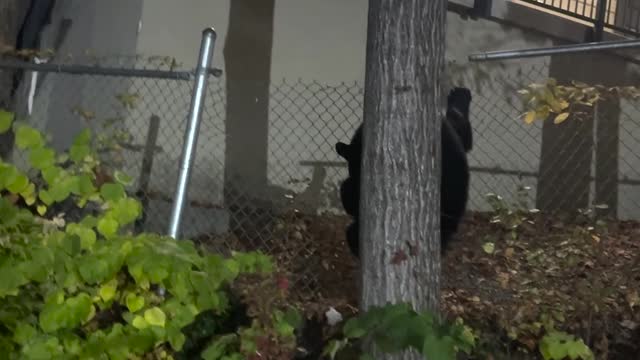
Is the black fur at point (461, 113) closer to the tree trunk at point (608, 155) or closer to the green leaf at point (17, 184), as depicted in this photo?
the tree trunk at point (608, 155)

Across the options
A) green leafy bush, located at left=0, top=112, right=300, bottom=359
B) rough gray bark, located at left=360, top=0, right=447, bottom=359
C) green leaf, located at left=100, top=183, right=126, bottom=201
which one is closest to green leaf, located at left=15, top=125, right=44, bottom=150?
green leafy bush, located at left=0, top=112, right=300, bottom=359

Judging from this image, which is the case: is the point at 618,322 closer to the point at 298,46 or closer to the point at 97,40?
the point at 298,46

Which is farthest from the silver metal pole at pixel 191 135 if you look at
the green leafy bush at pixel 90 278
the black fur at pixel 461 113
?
the black fur at pixel 461 113

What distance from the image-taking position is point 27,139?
3.84 meters

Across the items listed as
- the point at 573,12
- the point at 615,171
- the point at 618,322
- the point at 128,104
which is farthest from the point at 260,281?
the point at 573,12

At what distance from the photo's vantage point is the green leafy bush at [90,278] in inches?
144

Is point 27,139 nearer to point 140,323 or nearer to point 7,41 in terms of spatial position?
point 140,323

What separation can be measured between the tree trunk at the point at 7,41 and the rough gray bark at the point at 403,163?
11.1ft

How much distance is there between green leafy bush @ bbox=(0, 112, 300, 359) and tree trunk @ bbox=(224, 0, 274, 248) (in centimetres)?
240

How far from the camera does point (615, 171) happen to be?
7.34 m

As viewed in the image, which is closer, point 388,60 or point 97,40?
point 388,60

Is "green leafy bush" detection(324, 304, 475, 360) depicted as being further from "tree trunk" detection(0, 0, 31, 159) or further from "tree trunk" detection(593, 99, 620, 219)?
"tree trunk" detection(593, 99, 620, 219)

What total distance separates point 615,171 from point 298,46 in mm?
2535

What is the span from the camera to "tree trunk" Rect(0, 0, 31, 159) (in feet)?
21.5
